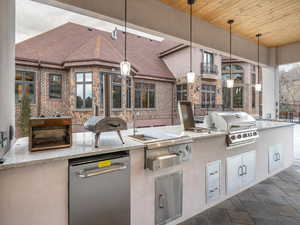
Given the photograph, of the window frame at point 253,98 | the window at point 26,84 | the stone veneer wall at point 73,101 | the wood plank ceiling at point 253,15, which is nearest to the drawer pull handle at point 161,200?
the wood plank ceiling at point 253,15

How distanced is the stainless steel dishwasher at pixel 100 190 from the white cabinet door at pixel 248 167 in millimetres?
1880

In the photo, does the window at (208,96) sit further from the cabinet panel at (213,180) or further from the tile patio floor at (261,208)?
the cabinet panel at (213,180)

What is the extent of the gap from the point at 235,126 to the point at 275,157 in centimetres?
144

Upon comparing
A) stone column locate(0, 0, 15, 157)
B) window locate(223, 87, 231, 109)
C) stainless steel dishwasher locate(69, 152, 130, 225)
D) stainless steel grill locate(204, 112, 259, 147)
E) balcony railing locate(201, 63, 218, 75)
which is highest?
balcony railing locate(201, 63, 218, 75)

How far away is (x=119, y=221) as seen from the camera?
146 cm

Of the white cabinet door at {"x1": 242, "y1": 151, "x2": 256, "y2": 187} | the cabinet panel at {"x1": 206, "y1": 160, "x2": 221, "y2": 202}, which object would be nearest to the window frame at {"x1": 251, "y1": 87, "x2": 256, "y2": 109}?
the white cabinet door at {"x1": 242, "y1": 151, "x2": 256, "y2": 187}

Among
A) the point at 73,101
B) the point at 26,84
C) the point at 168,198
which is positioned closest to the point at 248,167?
the point at 168,198

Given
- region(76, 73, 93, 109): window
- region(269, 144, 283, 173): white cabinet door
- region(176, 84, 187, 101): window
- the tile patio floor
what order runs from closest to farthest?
the tile patio floor
region(269, 144, 283, 173): white cabinet door
region(76, 73, 93, 109): window
region(176, 84, 187, 101): window

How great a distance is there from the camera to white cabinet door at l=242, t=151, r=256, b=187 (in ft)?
8.43

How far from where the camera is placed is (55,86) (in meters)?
6.74

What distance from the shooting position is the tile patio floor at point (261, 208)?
76.1 inches

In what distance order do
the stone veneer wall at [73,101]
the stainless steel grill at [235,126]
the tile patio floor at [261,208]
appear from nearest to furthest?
the tile patio floor at [261,208] < the stainless steel grill at [235,126] < the stone veneer wall at [73,101]

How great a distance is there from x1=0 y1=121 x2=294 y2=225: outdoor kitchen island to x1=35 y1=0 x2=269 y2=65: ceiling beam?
1490 mm

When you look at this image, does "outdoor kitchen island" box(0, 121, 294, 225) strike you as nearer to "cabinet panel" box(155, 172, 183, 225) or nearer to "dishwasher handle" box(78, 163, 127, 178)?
"cabinet panel" box(155, 172, 183, 225)
